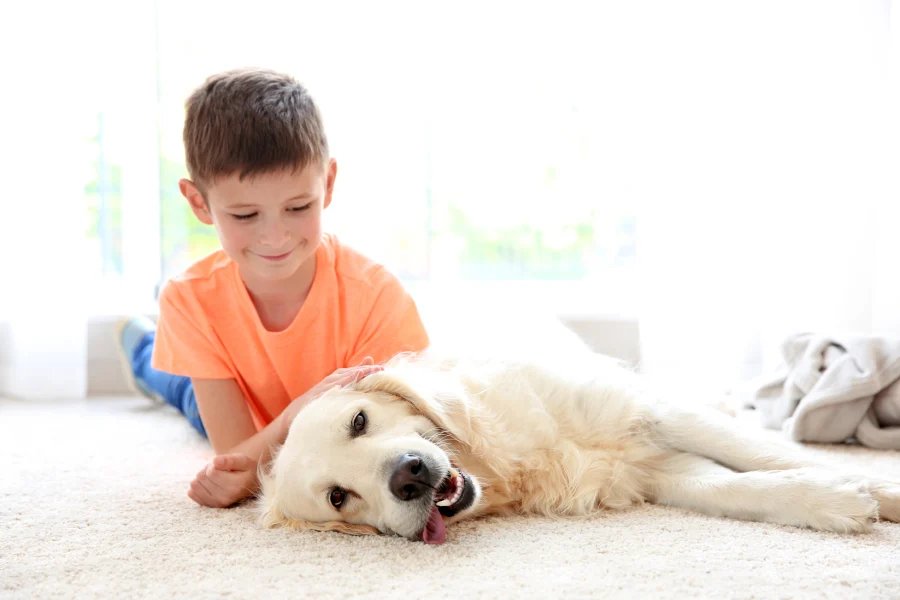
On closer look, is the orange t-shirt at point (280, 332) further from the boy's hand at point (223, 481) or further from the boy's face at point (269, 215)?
the boy's hand at point (223, 481)

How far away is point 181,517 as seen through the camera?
5.93 feet

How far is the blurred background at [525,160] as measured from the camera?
120 inches

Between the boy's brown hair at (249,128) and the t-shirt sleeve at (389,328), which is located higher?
the boy's brown hair at (249,128)

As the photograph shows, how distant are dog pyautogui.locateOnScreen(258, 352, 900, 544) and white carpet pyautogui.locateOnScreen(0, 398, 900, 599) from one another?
0.14 feet

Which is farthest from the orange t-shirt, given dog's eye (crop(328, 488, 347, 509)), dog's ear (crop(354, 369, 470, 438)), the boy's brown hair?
dog's eye (crop(328, 488, 347, 509))

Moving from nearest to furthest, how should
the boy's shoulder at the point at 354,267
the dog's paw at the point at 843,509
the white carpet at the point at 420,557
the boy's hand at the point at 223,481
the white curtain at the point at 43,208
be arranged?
1. the white carpet at the point at 420,557
2. the dog's paw at the point at 843,509
3. the boy's hand at the point at 223,481
4. the boy's shoulder at the point at 354,267
5. the white curtain at the point at 43,208

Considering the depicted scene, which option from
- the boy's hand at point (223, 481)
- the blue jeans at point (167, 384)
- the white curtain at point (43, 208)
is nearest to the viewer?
the boy's hand at point (223, 481)

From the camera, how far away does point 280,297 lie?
7.40 feet

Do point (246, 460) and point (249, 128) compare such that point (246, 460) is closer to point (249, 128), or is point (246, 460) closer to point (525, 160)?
point (249, 128)

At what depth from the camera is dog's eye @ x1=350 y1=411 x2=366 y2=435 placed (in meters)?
1.63

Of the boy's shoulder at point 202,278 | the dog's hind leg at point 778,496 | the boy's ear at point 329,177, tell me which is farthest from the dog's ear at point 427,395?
the boy's shoulder at point 202,278

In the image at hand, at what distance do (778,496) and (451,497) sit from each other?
0.57 meters

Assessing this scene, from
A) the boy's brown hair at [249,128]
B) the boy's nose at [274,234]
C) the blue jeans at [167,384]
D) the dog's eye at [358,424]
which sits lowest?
the blue jeans at [167,384]

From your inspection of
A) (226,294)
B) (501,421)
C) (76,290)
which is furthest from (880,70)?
(76,290)
